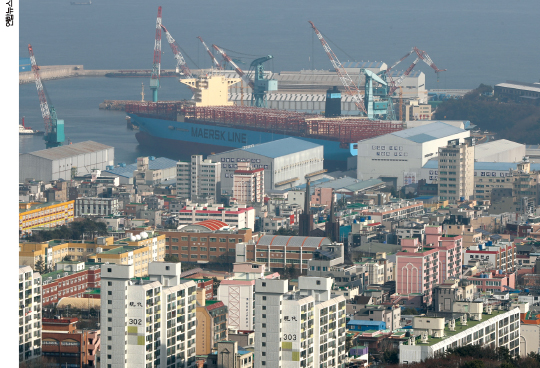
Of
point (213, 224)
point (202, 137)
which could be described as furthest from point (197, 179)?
point (202, 137)

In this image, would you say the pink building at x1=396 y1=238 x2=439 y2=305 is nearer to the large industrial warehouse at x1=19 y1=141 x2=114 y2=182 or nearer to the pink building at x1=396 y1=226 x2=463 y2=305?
the pink building at x1=396 y1=226 x2=463 y2=305

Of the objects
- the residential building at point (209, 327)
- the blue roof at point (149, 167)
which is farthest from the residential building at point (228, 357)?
the blue roof at point (149, 167)

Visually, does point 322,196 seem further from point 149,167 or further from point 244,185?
point 149,167

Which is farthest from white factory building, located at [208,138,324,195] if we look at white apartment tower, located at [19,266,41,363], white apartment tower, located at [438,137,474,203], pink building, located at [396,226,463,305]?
white apartment tower, located at [19,266,41,363]

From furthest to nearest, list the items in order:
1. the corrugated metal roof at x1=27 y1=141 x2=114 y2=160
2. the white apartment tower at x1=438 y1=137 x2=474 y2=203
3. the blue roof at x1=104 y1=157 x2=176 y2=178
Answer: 1. the corrugated metal roof at x1=27 y1=141 x2=114 y2=160
2. the blue roof at x1=104 y1=157 x2=176 y2=178
3. the white apartment tower at x1=438 y1=137 x2=474 y2=203

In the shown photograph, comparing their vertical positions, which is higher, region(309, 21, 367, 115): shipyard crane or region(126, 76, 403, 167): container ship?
region(309, 21, 367, 115): shipyard crane

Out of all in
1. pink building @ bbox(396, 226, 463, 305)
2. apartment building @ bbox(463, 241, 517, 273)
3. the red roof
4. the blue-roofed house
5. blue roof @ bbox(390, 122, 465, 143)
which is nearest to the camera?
pink building @ bbox(396, 226, 463, 305)
